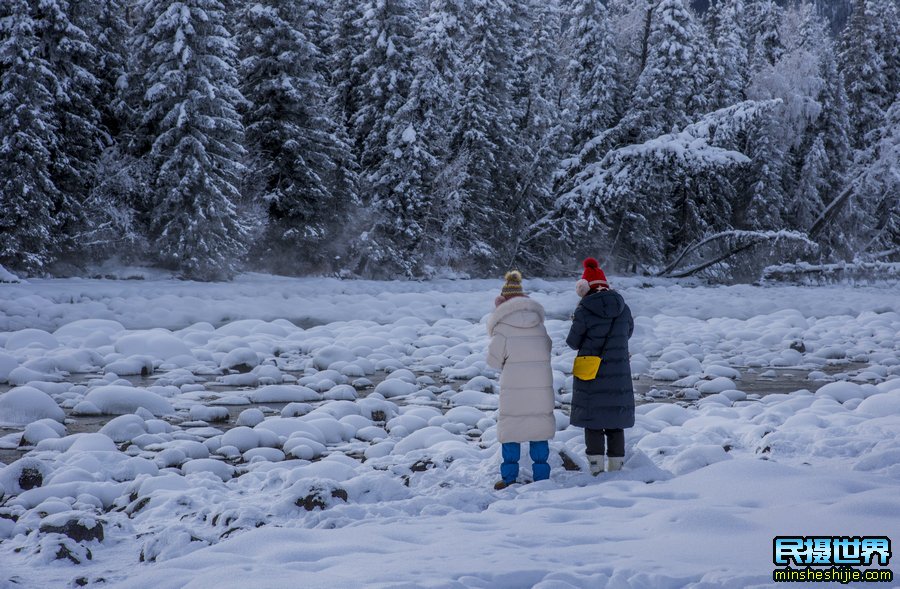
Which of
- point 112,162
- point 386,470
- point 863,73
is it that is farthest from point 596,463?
point 863,73

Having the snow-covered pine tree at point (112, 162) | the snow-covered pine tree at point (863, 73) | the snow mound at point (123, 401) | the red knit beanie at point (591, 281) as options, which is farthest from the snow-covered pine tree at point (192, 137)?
the snow-covered pine tree at point (863, 73)

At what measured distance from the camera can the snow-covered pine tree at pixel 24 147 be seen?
17594mm

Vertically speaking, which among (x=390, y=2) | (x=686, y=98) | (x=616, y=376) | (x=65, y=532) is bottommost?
(x=65, y=532)

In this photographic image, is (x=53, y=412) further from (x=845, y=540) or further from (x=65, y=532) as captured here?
(x=845, y=540)

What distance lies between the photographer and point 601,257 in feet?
91.4

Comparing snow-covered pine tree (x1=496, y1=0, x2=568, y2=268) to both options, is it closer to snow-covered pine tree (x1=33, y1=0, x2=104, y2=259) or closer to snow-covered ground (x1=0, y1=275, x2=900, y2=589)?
snow-covered pine tree (x1=33, y1=0, x2=104, y2=259)

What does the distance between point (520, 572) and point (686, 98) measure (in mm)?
28295

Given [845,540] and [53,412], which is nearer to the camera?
[845,540]

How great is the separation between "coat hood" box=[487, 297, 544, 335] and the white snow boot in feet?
3.16

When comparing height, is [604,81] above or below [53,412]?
above

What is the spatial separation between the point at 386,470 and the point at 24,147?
16669 millimetres

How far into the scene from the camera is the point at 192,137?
62.6ft

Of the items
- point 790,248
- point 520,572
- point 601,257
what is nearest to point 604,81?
point 601,257

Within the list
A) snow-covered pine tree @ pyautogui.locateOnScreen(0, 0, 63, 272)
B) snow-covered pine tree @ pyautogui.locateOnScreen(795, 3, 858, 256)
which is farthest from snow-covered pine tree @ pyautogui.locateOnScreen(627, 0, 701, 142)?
snow-covered pine tree @ pyautogui.locateOnScreen(0, 0, 63, 272)
